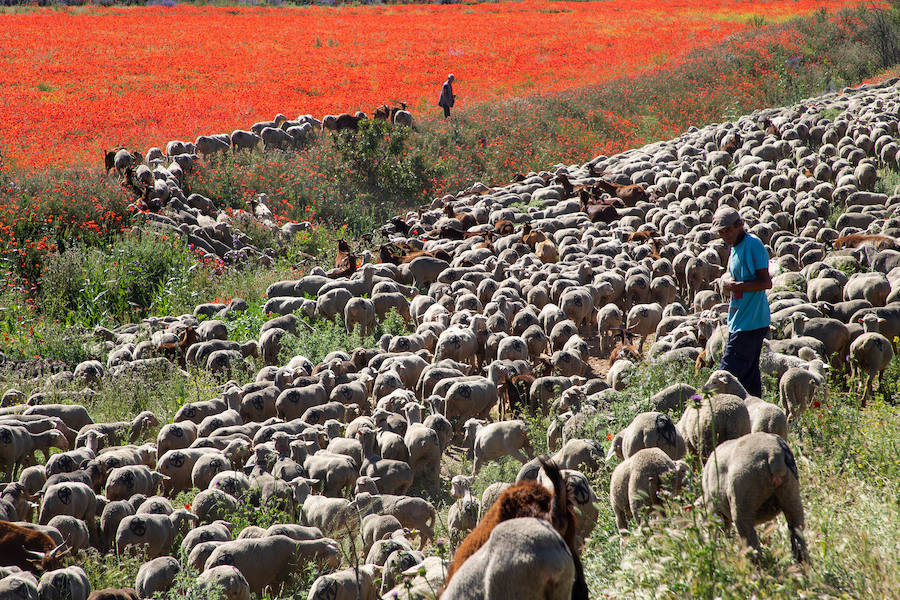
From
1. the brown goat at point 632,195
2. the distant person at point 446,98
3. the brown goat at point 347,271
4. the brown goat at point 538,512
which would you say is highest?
the distant person at point 446,98

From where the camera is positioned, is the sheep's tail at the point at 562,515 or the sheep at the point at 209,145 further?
the sheep at the point at 209,145

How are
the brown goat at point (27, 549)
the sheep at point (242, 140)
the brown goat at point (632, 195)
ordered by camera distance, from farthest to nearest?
the sheep at point (242, 140)
the brown goat at point (632, 195)
the brown goat at point (27, 549)

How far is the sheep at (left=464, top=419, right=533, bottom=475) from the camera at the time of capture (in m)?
8.68

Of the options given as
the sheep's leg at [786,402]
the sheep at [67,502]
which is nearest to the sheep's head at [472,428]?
the sheep's leg at [786,402]

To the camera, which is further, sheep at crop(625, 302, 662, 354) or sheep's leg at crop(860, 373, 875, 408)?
sheep at crop(625, 302, 662, 354)

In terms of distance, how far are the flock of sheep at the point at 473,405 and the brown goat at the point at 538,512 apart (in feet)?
0.05

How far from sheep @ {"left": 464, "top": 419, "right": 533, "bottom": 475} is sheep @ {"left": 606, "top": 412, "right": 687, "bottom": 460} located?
→ 2.14m

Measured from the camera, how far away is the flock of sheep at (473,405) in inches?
221

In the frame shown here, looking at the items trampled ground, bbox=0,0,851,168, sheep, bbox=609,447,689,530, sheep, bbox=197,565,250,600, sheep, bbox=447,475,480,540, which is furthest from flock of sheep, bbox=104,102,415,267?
sheep, bbox=609,447,689,530

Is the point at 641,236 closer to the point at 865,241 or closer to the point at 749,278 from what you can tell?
the point at 865,241

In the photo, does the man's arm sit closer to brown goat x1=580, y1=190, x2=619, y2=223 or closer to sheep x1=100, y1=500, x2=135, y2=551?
sheep x1=100, y1=500, x2=135, y2=551

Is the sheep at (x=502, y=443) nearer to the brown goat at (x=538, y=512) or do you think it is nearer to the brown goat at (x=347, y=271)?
the brown goat at (x=538, y=512)

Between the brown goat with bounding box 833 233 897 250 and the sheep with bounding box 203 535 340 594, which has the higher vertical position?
the brown goat with bounding box 833 233 897 250

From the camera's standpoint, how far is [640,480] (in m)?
5.61
